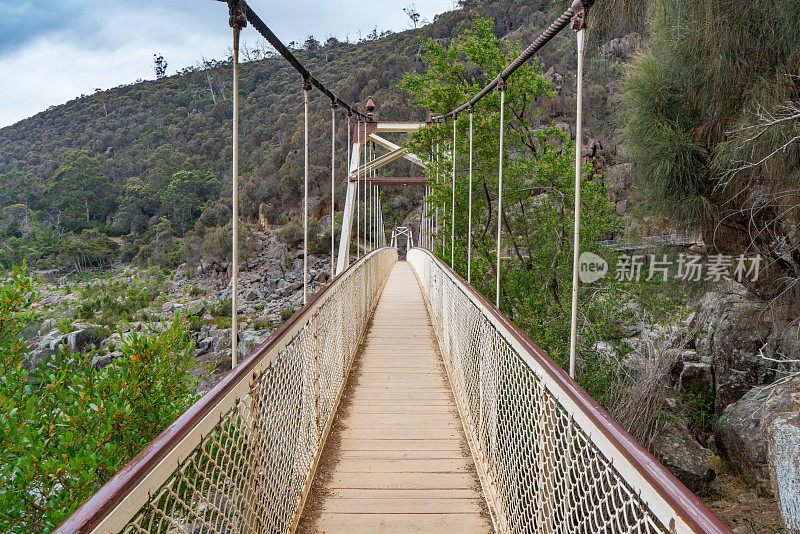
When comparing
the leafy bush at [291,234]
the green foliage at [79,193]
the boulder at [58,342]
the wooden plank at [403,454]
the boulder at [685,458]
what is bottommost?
the boulder at [58,342]

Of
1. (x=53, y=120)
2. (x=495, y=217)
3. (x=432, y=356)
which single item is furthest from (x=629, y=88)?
(x=53, y=120)

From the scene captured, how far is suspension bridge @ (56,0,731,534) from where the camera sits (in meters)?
0.96

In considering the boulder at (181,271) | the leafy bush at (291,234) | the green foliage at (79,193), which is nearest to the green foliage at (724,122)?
the leafy bush at (291,234)

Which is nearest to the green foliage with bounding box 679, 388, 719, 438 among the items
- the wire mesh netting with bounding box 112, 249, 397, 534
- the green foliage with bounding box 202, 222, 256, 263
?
the wire mesh netting with bounding box 112, 249, 397, 534

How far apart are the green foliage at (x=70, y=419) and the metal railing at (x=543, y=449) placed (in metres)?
2.01

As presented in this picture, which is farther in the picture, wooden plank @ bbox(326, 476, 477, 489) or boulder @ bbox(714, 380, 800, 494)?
boulder @ bbox(714, 380, 800, 494)

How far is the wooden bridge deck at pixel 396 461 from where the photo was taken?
212cm

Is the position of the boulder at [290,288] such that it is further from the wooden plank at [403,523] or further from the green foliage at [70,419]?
the wooden plank at [403,523]

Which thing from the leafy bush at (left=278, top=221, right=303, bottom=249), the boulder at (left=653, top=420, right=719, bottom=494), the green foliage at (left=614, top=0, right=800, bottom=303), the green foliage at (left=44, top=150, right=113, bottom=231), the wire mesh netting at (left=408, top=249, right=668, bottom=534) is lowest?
the boulder at (left=653, top=420, right=719, bottom=494)

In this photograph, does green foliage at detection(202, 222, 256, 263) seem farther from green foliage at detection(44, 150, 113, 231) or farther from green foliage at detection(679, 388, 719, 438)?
green foliage at detection(679, 388, 719, 438)

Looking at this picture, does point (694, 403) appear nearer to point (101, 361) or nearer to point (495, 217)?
point (495, 217)

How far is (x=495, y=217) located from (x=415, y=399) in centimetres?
505

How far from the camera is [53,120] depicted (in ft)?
173

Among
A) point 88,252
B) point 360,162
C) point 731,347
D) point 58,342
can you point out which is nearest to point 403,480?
point 731,347
